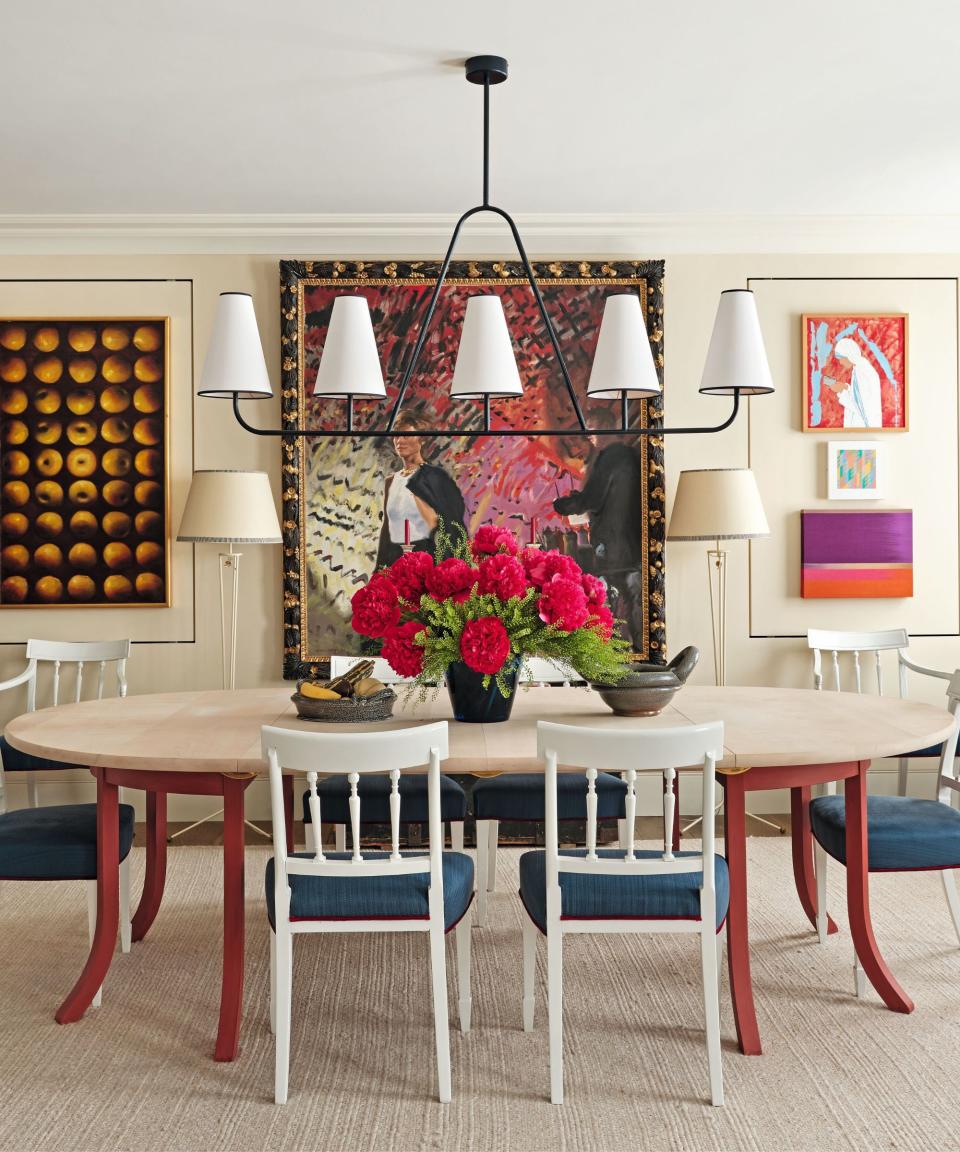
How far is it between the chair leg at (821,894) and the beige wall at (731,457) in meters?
1.69

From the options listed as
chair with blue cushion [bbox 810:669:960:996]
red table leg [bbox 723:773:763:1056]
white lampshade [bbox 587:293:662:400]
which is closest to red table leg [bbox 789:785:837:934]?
chair with blue cushion [bbox 810:669:960:996]

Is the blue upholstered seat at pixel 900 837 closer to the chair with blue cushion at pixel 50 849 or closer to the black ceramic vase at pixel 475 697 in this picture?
the black ceramic vase at pixel 475 697

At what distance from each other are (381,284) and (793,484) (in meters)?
2.22

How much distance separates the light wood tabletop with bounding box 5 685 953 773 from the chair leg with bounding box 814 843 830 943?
1.65ft

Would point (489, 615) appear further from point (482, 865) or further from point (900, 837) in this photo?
point (900, 837)

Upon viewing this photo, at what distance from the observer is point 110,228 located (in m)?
4.88

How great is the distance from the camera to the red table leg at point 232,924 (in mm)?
2648

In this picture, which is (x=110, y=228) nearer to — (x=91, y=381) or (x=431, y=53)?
(x=91, y=381)

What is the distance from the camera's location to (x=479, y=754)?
2.63 metres

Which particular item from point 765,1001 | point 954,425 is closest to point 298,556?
point 765,1001

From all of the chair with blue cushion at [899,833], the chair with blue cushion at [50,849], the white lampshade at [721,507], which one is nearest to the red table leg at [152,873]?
the chair with blue cushion at [50,849]

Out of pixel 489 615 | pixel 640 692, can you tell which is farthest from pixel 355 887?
pixel 640 692

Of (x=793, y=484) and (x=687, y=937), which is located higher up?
(x=793, y=484)

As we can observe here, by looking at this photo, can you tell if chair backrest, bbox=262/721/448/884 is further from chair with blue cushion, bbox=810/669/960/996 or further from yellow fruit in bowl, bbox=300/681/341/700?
chair with blue cushion, bbox=810/669/960/996
